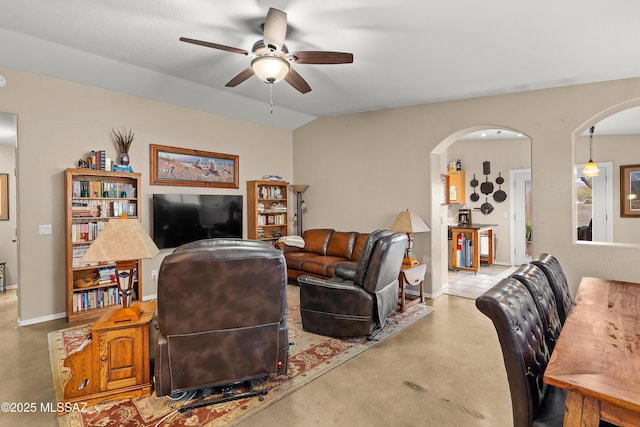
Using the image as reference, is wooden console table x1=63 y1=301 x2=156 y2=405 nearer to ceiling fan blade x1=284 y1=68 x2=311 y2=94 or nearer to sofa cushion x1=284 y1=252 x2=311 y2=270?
ceiling fan blade x1=284 y1=68 x2=311 y2=94

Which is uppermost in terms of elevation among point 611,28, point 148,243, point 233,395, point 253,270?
point 611,28

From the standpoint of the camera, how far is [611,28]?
2805mm

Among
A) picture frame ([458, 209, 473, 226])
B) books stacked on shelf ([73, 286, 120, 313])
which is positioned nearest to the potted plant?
books stacked on shelf ([73, 286, 120, 313])

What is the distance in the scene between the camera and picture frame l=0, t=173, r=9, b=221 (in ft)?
18.1

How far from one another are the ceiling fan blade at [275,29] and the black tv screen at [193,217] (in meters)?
2.94

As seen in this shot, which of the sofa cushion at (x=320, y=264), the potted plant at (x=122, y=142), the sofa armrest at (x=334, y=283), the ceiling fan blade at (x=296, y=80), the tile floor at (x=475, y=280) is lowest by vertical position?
the tile floor at (x=475, y=280)

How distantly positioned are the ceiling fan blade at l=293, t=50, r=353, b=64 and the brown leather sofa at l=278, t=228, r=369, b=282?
9.30ft

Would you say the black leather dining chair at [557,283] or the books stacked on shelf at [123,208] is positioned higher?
the books stacked on shelf at [123,208]

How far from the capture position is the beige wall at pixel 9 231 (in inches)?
217

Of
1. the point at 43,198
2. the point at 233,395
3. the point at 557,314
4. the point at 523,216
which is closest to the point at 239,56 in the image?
the point at 43,198

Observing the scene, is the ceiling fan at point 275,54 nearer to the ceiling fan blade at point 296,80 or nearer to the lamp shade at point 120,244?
the ceiling fan blade at point 296,80

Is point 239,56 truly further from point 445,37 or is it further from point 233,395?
point 233,395

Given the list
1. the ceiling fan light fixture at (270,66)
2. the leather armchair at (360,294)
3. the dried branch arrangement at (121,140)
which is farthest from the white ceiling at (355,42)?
the leather armchair at (360,294)

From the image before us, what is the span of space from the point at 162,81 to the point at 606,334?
4.92m
